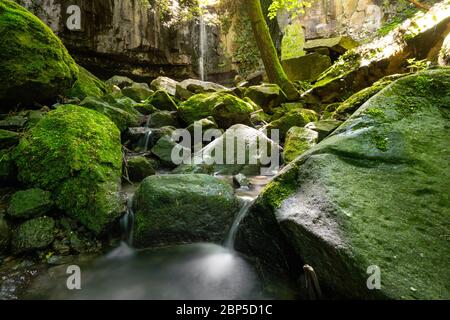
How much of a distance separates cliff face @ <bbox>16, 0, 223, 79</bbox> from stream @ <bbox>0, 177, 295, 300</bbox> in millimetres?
13958

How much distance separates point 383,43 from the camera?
7535 mm

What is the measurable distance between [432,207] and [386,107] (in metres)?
1.28

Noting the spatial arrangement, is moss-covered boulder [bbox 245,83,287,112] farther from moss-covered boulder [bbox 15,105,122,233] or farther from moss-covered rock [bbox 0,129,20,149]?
moss-covered rock [bbox 0,129,20,149]

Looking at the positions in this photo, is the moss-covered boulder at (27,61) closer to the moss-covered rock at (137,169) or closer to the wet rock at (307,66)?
the moss-covered rock at (137,169)

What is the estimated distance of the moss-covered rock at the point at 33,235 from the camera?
2926 mm

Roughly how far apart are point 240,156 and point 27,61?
4.26 m

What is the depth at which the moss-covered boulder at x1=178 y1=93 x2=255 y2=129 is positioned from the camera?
718 centimetres

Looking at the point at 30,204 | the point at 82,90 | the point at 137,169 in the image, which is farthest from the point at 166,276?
the point at 82,90

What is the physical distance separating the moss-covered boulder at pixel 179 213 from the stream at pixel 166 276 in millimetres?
120

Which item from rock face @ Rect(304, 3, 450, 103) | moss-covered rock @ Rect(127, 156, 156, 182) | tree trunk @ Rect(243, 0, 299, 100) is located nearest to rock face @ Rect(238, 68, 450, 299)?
moss-covered rock @ Rect(127, 156, 156, 182)

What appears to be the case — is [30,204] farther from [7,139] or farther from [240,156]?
[240,156]

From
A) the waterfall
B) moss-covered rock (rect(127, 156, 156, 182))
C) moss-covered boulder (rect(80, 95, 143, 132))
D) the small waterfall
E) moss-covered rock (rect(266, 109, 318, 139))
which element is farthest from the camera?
the waterfall

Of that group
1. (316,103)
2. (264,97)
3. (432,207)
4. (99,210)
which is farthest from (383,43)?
(99,210)
